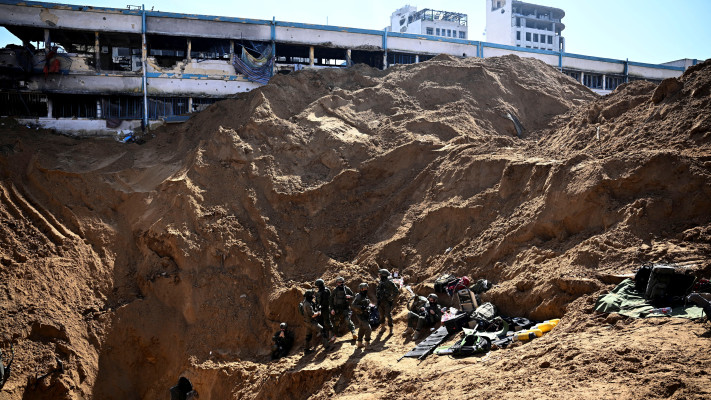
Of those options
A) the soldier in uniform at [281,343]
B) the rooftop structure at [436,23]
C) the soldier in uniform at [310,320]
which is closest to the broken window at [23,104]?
the soldier in uniform at [281,343]

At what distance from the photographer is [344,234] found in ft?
51.9

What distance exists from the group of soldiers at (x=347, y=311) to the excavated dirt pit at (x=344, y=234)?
1.43 feet

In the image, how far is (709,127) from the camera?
463 inches

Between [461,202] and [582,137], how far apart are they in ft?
12.0

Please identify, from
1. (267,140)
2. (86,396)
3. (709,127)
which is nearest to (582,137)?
(709,127)

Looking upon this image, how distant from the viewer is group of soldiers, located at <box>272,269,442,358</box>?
39.1 feet

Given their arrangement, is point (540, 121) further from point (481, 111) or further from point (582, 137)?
point (582, 137)

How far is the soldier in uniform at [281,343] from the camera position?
12930 mm

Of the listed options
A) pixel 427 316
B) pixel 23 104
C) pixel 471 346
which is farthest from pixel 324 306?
pixel 23 104

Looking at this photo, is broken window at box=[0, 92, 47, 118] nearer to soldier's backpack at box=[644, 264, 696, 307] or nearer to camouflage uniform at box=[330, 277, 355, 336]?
camouflage uniform at box=[330, 277, 355, 336]

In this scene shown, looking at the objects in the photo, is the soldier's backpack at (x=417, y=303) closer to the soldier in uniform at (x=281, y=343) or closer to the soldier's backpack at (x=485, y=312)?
the soldier's backpack at (x=485, y=312)

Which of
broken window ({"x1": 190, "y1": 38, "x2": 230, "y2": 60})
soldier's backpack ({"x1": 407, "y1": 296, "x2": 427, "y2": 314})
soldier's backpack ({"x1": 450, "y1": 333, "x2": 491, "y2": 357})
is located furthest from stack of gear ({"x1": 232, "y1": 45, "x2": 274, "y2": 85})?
soldier's backpack ({"x1": 450, "y1": 333, "x2": 491, "y2": 357})

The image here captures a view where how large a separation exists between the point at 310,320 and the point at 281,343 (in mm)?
1101

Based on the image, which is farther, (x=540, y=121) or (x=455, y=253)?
(x=540, y=121)
